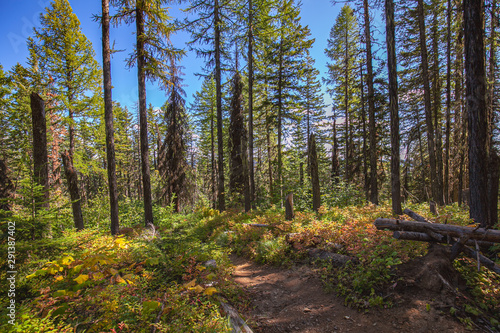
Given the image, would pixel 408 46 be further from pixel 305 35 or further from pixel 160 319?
pixel 160 319

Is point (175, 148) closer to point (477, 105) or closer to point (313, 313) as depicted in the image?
point (313, 313)

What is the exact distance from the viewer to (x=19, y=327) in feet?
7.19

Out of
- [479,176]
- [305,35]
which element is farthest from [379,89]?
[479,176]

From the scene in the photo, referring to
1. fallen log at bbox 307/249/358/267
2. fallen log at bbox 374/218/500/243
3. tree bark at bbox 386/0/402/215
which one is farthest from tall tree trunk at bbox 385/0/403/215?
fallen log at bbox 307/249/358/267

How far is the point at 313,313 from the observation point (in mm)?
4445

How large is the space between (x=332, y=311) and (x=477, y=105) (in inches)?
265

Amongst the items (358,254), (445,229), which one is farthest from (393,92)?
(358,254)

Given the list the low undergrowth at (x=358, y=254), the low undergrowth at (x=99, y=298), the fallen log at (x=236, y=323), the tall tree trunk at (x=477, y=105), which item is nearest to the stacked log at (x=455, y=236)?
the low undergrowth at (x=358, y=254)

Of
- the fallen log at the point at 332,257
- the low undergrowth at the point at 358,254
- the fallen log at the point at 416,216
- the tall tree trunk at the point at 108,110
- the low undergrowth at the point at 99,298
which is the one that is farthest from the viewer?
the tall tree trunk at the point at 108,110

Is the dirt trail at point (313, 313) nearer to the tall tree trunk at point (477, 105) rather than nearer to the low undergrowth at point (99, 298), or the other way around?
the low undergrowth at point (99, 298)

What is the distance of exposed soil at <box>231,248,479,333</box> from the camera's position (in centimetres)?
363

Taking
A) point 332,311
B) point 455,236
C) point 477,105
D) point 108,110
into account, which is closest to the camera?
point 332,311

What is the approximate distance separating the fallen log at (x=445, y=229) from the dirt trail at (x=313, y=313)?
5.70 ft

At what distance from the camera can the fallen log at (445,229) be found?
4.36 m
